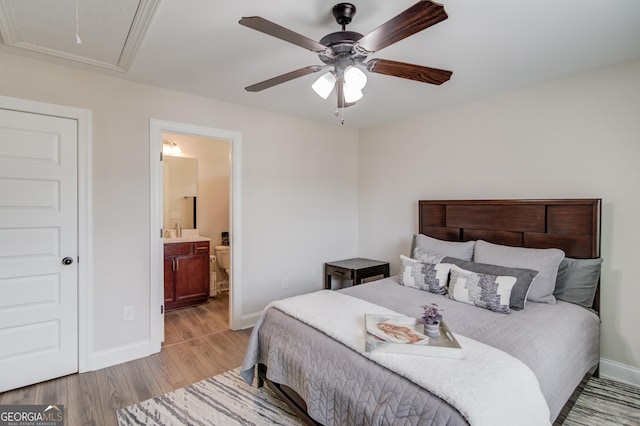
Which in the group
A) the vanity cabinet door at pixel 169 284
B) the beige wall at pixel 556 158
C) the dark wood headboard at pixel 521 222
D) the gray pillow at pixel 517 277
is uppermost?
the beige wall at pixel 556 158

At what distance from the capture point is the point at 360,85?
177 centimetres

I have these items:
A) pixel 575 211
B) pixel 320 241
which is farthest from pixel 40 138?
pixel 575 211

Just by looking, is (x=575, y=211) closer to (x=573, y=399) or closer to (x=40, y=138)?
(x=573, y=399)

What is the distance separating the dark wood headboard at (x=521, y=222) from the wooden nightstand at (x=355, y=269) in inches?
27.9

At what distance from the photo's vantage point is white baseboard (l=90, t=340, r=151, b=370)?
8.49 feet

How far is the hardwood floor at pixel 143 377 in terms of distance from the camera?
2.14 metres

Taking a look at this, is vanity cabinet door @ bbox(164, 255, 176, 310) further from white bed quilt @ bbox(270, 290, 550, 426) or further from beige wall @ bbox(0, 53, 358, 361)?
white bed quilt @ bbox(270, 290, 550, 426)

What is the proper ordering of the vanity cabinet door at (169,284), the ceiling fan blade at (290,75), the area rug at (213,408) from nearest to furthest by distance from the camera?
the ceiling fan blade at (290,75)
the area rug at (213,408)
the vanity cabinet door at (169,284)

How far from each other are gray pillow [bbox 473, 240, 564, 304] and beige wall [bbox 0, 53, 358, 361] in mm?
2105

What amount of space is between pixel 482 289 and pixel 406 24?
1.87 metres

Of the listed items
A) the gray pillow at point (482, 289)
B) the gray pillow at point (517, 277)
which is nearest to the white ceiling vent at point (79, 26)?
the gray pillow at point (482, 289)

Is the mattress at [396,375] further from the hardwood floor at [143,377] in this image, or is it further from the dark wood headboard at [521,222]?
the hardwood floor at [143,377]

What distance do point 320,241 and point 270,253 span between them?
2.50ft
